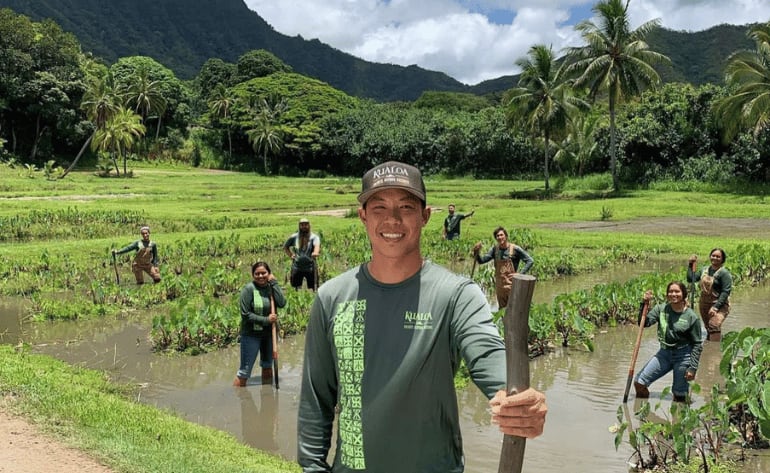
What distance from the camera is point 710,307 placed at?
10.8 metres

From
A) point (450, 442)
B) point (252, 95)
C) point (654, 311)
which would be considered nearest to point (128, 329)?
point (654, 311)

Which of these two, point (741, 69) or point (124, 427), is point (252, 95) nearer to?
point (741, 69)

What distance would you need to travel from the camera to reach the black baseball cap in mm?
2402

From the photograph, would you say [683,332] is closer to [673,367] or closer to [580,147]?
[673,367]

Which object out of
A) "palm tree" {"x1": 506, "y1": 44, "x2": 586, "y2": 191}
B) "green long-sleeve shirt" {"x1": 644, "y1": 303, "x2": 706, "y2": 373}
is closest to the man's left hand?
"green long-sleeve shirt" {"x1": 644, "y1": 303, "x2": 706, "y2": 373}

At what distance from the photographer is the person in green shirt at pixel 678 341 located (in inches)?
298

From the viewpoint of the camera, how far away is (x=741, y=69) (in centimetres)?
3619

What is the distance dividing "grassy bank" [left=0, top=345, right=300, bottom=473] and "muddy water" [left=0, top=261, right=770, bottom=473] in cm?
70

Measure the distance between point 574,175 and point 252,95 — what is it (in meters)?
38.1

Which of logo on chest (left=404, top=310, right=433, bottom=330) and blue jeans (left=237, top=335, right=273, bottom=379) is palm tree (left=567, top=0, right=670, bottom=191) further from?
logo on chest (left=404, top=310, right=433, bottom=330)

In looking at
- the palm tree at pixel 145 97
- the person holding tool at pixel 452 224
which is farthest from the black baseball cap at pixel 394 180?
the palm tree at pixel 145 97

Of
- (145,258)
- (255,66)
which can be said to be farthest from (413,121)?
(145,258)

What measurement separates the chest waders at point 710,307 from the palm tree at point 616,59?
3067 cm

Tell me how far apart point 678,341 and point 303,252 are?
6652 millimetres
